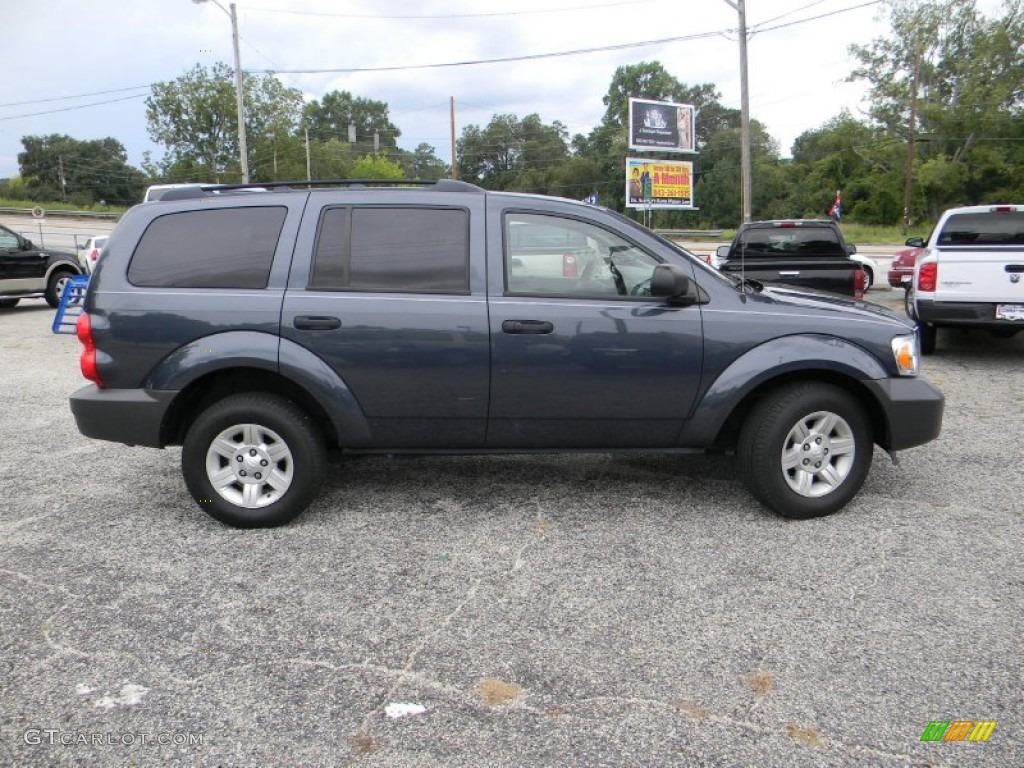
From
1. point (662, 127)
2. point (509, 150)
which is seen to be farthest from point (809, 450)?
point (509, 150)

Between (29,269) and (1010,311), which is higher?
(29,269)

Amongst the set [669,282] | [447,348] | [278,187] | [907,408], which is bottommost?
[907,408]

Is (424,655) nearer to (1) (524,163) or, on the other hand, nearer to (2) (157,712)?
(2) (157,712)

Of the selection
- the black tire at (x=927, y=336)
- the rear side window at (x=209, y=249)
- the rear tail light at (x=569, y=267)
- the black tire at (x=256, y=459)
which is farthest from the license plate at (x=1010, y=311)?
the rear side window at (x=209, y=249)

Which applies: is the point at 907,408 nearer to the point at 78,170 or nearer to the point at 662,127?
the point at 662,127

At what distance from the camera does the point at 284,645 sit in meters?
3.11

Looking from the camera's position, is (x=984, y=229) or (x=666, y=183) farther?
(x=666, y=183)

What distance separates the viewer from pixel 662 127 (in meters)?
46.4

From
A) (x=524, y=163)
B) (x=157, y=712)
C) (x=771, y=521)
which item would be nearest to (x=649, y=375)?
(x=771, y=521)

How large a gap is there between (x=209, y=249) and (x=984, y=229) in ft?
26.5

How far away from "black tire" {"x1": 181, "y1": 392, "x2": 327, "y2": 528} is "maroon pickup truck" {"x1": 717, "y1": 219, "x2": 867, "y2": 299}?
6.68 meters

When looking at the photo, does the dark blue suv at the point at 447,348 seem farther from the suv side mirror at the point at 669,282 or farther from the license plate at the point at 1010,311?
the license plate at the point at 1010,311

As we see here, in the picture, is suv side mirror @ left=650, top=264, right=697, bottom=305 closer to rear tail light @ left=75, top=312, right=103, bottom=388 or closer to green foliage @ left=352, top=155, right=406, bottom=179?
rear tail light @ left=75, top=312, right=103, bottom=388

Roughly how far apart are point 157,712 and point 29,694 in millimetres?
508
